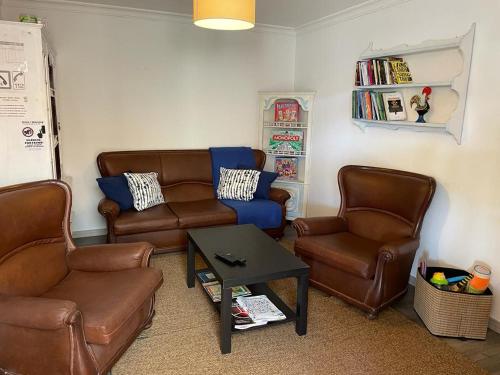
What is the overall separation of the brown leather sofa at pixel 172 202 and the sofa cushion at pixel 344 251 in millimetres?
1022

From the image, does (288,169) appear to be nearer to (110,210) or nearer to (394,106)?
(394,106)

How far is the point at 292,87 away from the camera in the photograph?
→ 4918mm

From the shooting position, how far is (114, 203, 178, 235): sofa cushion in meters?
3.38

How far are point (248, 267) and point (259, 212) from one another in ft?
4.95

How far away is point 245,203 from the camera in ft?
12.9

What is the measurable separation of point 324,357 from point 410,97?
218 centimetres

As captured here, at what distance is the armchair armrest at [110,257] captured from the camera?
2.32 metres

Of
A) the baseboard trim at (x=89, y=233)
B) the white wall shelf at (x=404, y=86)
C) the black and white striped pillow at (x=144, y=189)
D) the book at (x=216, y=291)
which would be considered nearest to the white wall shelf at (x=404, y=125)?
the white wall shelf at (x=404, y=86)

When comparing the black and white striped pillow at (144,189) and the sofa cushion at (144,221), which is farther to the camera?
the black and white striped pillow at (144,189)

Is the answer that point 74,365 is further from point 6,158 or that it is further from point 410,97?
point 410,97

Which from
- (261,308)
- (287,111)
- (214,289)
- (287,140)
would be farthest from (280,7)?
(261,308)

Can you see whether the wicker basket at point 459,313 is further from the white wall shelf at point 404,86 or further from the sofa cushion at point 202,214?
the sofa cushion at point 202,214

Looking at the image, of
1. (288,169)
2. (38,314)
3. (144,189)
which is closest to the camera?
(38,314)

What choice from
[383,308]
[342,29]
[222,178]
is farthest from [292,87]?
[383,308]
